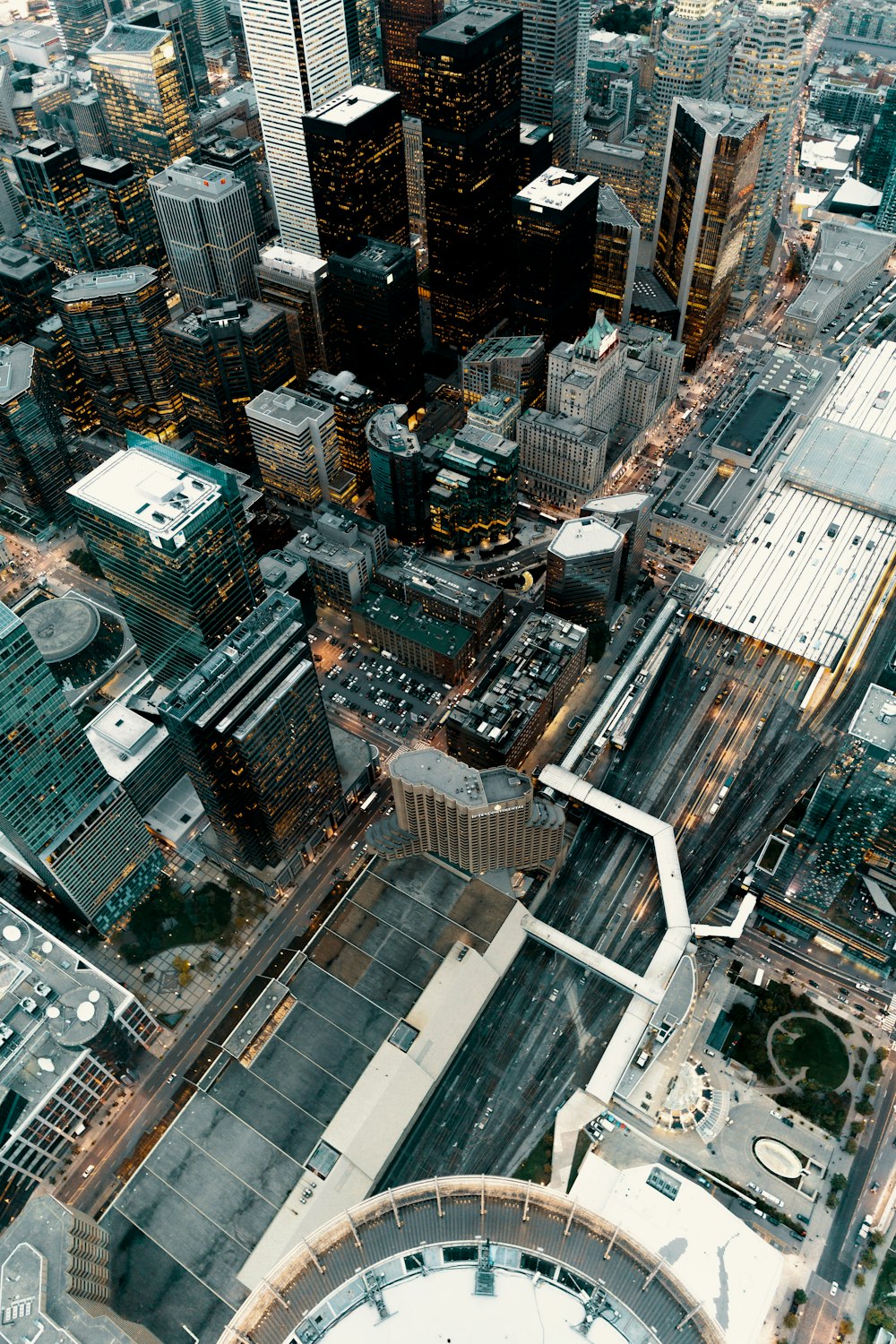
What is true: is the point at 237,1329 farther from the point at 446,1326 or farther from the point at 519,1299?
the point at 519,1299

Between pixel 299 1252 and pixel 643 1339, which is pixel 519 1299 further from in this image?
pixel 299 1252

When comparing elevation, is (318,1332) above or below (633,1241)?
below

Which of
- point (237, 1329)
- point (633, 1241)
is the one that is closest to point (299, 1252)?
point (237, 1329)

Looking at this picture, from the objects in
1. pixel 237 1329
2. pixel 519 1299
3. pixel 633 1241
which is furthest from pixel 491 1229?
pixel 237 1329

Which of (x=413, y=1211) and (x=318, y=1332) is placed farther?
(x=413, y=1211)

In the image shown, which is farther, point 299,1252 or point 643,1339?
point 299,1252

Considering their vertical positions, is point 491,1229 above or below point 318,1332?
above
